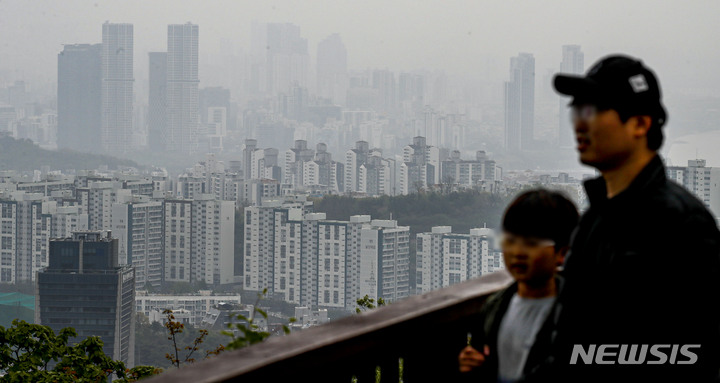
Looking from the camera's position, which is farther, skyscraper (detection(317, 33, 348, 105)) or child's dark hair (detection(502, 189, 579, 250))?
skyscraper (detection(317, 33, 348, 105))

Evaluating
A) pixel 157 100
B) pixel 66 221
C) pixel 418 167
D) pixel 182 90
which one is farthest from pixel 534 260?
pixel 157 100

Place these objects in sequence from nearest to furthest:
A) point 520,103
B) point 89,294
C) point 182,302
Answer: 1. point 89,294
2. point 182,302
3. point 520,103

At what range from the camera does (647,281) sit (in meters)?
0.64

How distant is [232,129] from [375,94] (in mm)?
9834

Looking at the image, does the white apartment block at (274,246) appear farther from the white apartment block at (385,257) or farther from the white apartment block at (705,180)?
the white apartment block at (705,180)

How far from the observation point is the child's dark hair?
2.49 feet

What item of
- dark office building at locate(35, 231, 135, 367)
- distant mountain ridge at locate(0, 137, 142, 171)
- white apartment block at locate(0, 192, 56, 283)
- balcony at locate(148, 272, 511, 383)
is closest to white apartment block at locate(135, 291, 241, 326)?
dark office building at locate(35, 231, 135, 367)

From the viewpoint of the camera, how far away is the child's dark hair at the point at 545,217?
758 mm

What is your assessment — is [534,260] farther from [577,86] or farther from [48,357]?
[48,357]

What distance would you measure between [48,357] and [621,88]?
582 cm

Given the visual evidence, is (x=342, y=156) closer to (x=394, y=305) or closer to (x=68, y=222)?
(x=68, y=222)

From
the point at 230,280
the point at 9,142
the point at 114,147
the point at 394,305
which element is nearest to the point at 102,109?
the point at 114,147

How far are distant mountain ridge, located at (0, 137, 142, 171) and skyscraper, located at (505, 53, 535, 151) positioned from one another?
2389 centimetres

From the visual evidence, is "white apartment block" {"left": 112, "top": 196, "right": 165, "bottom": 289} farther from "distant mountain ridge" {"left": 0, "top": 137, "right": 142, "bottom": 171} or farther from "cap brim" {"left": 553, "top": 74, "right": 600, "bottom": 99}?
"cap brim" {"left": 553, "top": 74, "right": 600, "bottom": 99}
